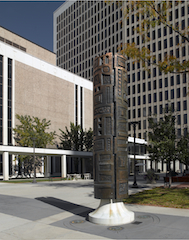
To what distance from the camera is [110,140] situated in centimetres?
959

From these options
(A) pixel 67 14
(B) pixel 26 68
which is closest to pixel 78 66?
(A) pixel 67 14

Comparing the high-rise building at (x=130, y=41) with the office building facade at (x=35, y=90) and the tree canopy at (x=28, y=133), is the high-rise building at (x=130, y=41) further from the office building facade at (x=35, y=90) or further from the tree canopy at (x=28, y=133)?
the tree canopy at (x=28, y=133)

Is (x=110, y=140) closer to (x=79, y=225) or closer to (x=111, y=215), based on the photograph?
(x=111, y=215)

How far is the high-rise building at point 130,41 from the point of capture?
79.1 meters

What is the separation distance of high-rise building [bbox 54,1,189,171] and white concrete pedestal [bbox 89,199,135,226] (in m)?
61.1

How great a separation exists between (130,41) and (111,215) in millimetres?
88392

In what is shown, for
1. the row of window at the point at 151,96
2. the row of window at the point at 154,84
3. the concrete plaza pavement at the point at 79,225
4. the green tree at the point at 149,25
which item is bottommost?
the concrete plaza pavement at the point at 79,225

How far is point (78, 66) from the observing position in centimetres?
10700

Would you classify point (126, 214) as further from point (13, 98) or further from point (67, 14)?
point (67, 14)

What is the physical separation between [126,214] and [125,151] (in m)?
2.24

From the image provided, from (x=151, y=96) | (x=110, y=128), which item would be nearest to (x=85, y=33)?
(x=151, y=96)

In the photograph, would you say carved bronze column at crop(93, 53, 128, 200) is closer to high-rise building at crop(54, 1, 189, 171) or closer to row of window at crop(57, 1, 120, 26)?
high-rise building at crop(54, 1, 189, 171)

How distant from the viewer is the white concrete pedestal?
8.91 m

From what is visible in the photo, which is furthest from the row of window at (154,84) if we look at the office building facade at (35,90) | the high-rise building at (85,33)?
the office building facade at (35,90)
